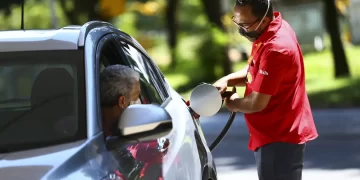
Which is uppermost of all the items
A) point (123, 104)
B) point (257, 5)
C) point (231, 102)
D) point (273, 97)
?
point (257, 5)

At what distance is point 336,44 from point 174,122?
2204 centimetres

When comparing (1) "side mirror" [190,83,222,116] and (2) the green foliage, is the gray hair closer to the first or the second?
(1) "side mirror" [190,83,222,116]

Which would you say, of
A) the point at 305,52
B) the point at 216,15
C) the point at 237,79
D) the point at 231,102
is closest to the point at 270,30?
the point at 231,102

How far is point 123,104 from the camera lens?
4496 mm

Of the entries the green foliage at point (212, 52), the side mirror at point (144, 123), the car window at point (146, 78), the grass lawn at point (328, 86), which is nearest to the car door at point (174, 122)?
the car window at point (146, 78)

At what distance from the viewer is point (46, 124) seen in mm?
4242

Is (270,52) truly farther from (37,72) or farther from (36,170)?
(36,170)

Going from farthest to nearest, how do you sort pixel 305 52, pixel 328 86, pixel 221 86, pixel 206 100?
pixel 305 52 < pixel 328 86 < pixel 221 86 < pixel 206 100

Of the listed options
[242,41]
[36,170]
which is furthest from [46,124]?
[242,41]

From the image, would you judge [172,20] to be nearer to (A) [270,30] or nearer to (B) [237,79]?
(B) [237,79]

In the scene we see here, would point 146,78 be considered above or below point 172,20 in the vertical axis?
above

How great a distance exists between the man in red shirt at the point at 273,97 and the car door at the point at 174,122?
31 cm

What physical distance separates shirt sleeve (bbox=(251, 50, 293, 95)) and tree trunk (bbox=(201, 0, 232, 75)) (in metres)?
23.5

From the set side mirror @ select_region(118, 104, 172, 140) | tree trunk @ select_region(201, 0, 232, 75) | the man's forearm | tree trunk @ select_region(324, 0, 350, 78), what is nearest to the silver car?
side mirror @ select_region(118, 104, 172, 140)
